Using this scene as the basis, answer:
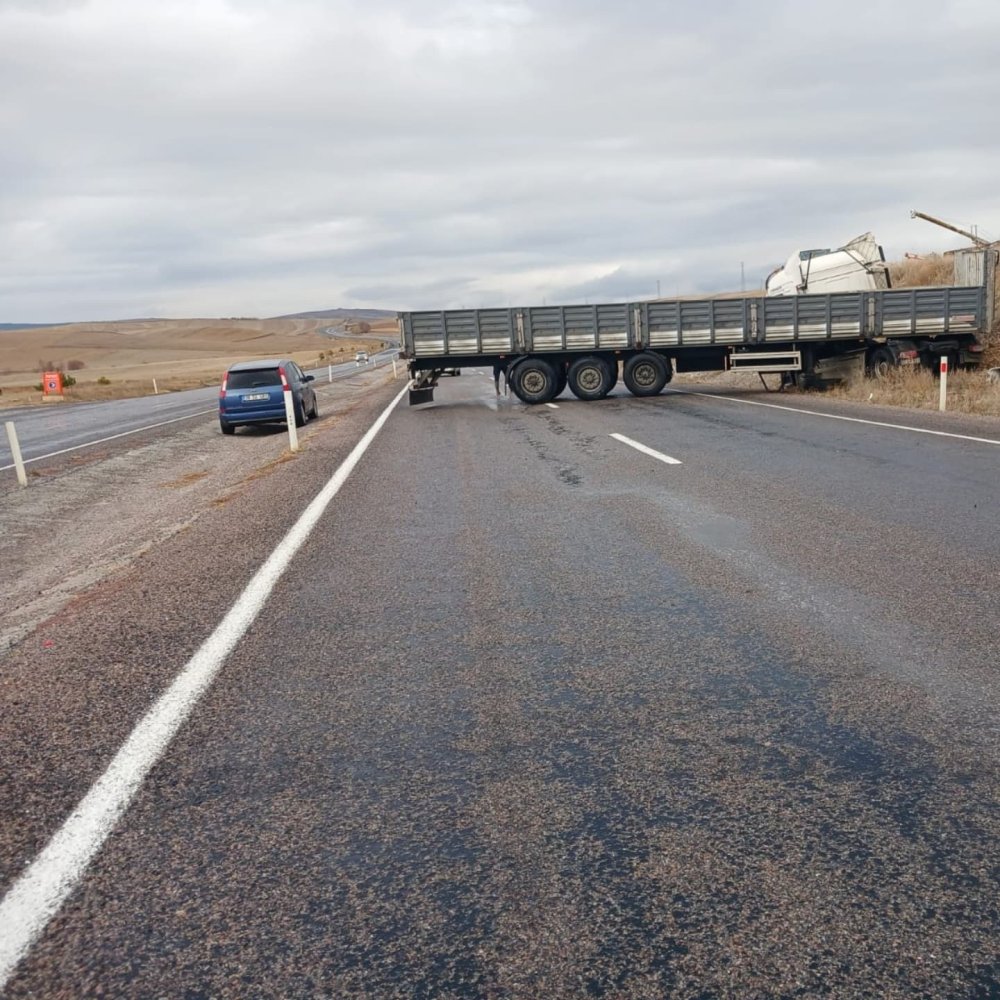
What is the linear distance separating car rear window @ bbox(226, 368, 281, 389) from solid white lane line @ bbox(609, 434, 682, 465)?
8.71 meters

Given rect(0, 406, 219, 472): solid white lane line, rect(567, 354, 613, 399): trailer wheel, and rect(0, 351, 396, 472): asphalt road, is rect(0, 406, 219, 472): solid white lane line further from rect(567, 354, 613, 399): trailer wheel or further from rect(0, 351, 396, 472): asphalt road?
rect(567, 354, 613, 399): trailer wheel

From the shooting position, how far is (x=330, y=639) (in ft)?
15.9

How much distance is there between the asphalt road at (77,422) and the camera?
70.0 feet

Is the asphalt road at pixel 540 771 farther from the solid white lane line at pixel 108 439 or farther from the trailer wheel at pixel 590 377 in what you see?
the trailer wheel at pixel 590 377

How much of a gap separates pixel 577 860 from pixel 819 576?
3.63m

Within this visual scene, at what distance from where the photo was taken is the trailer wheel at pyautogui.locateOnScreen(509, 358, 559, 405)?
73.7 ft

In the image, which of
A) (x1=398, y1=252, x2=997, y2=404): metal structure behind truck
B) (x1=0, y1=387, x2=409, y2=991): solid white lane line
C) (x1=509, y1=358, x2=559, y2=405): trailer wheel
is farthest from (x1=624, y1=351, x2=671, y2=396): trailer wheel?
(x1=0, y1=387, x2=409, y2=991): solid white lane line

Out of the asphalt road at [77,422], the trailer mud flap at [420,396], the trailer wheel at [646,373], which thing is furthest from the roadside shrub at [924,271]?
the asphalt road at [77,422]

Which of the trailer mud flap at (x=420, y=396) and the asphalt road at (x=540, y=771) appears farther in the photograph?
the trailer mud flap at (x=420, y=396)

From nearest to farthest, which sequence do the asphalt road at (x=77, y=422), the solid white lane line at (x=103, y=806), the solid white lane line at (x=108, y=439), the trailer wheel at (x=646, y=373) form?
1. the solid white lane line at (x=103, y=806)
2. the solid white lane line at (x=108, y=439)
3. the asphalt road at (x=77, y=422)
4. the trailer wheel at (x=646, y=373)

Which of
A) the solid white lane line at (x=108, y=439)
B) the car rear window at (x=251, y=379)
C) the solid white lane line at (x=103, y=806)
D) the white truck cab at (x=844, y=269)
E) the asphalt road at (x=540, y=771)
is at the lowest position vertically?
the solid white lane line at (x=108, y=439)

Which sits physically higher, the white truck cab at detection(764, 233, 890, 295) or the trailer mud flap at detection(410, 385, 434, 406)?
the white truck cab at detection(764, 233, 890, 295)

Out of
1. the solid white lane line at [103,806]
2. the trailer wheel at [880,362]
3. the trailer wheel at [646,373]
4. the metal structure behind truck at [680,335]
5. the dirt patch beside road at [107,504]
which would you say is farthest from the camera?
the trailer wheel at [646,373]

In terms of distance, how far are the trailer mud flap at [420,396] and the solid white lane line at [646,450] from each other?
903cm
